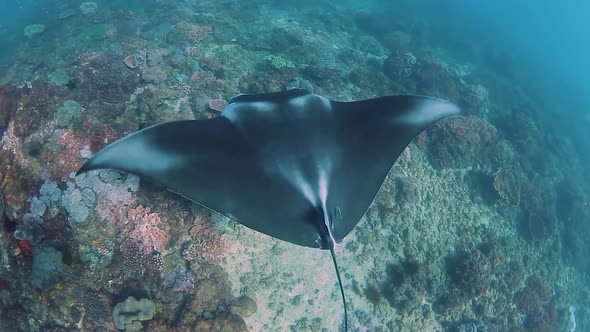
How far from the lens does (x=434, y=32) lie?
27.1 m

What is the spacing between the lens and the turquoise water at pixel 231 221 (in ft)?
16.3

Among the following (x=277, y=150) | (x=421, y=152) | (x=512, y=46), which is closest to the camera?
(x=277, y=150)

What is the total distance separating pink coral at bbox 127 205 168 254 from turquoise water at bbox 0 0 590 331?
2 centimetres

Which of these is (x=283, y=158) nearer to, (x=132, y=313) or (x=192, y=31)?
(x=132, y=313)

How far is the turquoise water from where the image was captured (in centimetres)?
498

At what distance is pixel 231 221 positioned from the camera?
237 inches

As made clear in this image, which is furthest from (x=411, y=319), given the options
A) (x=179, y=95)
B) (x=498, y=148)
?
(x=498, y=148)

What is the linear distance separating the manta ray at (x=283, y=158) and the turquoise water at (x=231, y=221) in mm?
1850

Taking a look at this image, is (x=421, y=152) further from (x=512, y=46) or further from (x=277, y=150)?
(x=512, y=46)

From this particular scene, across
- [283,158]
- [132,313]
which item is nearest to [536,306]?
[283,158]

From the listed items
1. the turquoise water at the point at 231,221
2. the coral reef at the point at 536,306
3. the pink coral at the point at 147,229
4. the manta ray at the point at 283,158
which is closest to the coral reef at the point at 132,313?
the turquoise water at the point at 231,221

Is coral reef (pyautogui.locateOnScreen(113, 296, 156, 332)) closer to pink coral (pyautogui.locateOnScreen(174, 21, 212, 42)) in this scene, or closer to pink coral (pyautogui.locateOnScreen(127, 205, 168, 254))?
pink coral (pyautogui.locateOnScreen(127, 205, 168, 254))

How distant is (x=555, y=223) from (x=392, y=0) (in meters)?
24.0

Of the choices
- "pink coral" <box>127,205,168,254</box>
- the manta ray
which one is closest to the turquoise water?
"pink coral" <box>127,205,168,254</box>
